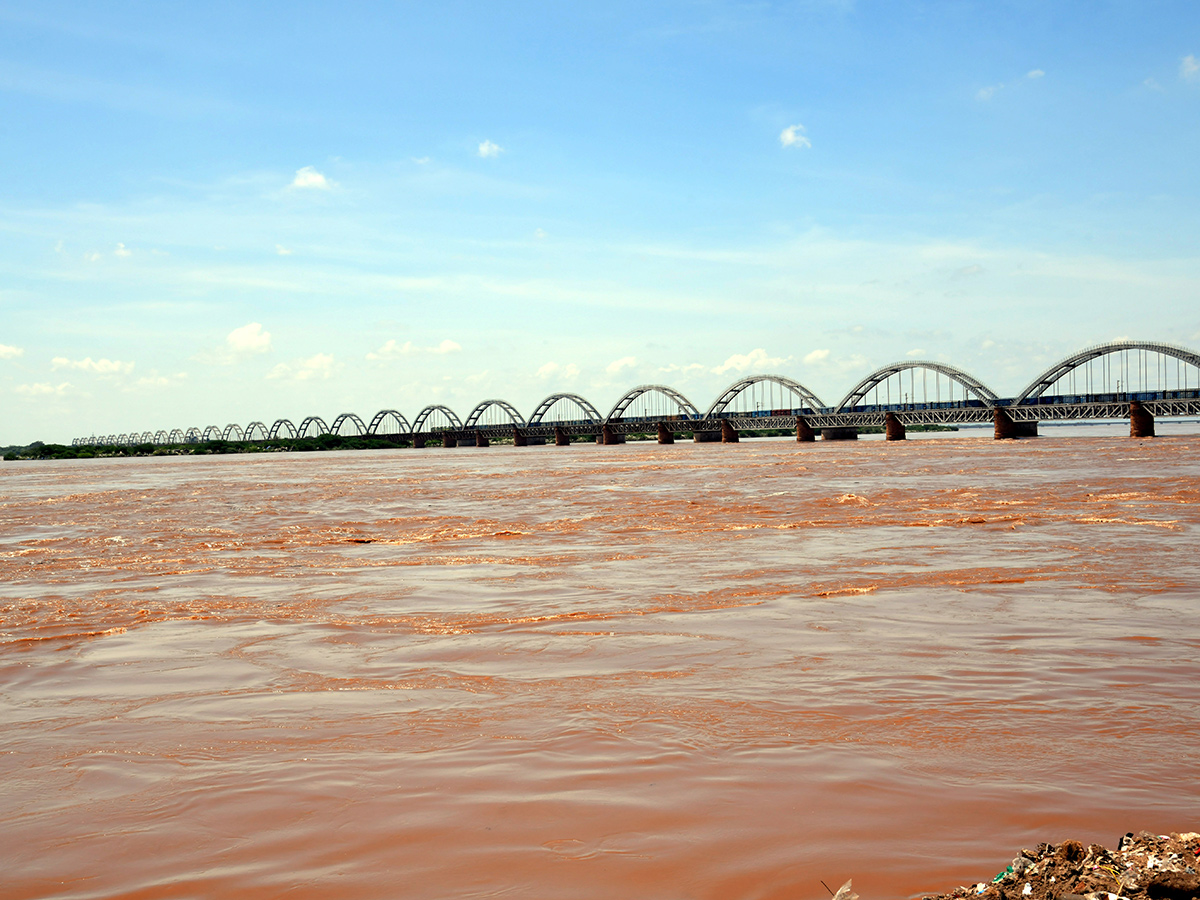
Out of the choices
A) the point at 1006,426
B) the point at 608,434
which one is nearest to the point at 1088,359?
the point at 1006,426

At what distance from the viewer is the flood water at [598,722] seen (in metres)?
3.43

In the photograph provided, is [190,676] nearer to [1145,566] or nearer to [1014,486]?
[1145,566]

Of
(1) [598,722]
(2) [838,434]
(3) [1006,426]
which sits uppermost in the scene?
(3) [1006,426]

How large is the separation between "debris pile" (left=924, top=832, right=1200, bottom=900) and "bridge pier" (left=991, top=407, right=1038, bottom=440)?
4343 inches

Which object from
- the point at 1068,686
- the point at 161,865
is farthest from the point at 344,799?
the point at 1068,686

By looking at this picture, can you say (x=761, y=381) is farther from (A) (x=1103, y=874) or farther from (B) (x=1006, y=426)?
(A) (x=1103, y=874)

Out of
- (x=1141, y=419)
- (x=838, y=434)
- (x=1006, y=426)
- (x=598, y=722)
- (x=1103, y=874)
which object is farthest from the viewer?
(x=838, y=434)

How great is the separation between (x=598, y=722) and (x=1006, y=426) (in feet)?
364

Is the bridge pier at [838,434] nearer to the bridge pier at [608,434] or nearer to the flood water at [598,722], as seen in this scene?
the bridge pier at [608,434]

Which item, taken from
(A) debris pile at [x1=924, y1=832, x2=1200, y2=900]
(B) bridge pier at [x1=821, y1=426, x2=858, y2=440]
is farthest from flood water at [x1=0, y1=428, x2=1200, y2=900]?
(B) bridge pier at [x1=821, y1=426, x2=858, y2=440]

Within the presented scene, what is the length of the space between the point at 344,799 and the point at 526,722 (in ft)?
4.33

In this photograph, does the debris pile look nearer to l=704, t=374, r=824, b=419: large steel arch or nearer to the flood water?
the flood water

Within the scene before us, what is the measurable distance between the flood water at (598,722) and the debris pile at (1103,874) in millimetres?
355

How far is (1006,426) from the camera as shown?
104 metres
